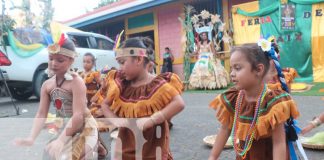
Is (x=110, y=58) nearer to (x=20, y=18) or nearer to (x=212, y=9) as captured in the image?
(x=20, y=18)

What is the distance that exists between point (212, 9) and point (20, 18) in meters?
6.12

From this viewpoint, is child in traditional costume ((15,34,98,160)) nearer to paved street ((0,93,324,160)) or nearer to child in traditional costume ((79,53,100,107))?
paved street ((0,93,324,160))

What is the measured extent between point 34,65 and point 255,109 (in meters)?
8.35

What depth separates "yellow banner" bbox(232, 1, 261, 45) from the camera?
35.5 ft

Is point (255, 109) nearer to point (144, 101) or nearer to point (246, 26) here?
point (144, 101)

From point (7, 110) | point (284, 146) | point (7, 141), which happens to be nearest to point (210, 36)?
point (7, 110)

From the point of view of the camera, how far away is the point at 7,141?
5.25m

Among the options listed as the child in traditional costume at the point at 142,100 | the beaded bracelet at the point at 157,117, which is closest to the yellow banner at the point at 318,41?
the child in traditional costume at the point at 142,100

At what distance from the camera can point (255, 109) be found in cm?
227

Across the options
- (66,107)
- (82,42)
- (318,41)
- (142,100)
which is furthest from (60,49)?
(318,41)

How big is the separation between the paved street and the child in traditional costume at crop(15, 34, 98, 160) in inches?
48.3

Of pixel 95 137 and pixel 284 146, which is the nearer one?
pixel 284 146

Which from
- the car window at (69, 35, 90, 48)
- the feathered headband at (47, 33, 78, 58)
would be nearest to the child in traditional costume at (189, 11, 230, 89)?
the car window at (69, 35, 90, 48)

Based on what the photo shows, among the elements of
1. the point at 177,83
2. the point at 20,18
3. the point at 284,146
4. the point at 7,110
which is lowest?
the point at 7,110
